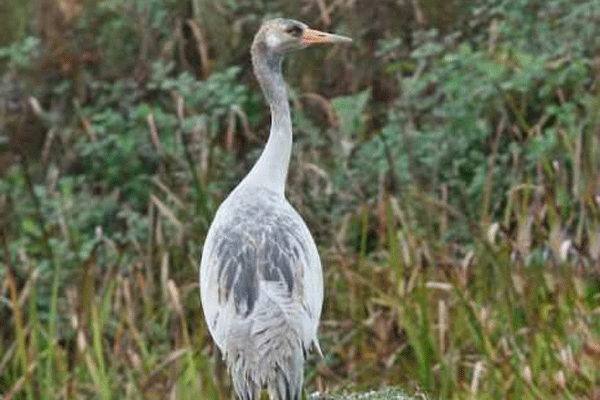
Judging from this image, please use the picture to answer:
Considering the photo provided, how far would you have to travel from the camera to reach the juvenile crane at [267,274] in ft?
23.2

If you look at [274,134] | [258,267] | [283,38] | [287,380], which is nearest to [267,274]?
[258,267]

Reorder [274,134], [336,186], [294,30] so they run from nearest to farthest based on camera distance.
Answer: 1. [274,134]
2. [294,30]
3. [336,186]

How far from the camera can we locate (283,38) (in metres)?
7.93

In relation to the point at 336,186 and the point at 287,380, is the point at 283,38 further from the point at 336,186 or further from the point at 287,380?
the point at 336,186

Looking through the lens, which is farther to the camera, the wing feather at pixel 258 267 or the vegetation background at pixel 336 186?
the vegetation background at pixel 336 186

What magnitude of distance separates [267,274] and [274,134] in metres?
0.75

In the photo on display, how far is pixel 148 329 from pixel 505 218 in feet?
5.30

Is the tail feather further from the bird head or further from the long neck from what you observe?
the bird head

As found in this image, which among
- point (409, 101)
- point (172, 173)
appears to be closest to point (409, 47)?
point (409, 101)

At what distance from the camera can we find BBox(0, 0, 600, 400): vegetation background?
888 centimetres

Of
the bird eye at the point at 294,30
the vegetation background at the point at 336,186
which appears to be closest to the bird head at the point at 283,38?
the bird eye at the point at 294,30

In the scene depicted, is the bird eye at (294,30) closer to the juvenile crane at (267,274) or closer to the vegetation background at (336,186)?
the juvenile crane at (267,274)

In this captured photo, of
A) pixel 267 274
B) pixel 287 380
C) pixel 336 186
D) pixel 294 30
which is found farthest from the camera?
pixel 336 186

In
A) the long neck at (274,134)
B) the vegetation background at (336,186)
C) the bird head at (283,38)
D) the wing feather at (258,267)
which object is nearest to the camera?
the wing feather at (258,267)
